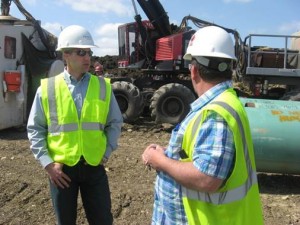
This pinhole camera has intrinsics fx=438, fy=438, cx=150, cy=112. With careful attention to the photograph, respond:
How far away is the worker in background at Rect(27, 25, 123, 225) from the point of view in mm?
2984

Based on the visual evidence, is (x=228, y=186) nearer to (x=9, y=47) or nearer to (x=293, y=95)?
(x=9, y=47)

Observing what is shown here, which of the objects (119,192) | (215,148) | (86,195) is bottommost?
(119,192)

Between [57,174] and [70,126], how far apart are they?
335mm

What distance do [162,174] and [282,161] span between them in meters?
3.77

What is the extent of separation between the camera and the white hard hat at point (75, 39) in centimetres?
309

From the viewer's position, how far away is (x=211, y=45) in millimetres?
2049

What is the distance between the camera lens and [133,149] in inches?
318

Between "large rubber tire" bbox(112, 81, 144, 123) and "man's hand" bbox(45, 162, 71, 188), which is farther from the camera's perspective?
"large rubber tire" bbox(112, 81, 144, 123)

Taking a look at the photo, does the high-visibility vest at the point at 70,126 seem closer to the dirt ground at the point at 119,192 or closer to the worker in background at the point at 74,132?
the worker in background at the point at 74,132

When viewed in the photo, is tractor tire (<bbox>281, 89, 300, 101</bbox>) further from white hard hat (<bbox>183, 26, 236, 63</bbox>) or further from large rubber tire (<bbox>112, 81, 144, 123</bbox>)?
white hard hat (<bbox>183, 26, 236, 63</bbox>)

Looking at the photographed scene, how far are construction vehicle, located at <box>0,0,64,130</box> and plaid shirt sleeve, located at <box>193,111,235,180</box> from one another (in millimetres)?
7865

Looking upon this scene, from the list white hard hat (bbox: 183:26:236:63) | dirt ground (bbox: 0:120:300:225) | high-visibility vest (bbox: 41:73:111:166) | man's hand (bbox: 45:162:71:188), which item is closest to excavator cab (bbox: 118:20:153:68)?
dirt ground (bbox: 0:120:300:225)

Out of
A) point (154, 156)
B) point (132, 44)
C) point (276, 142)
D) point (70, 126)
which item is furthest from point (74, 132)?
point (132, 44)

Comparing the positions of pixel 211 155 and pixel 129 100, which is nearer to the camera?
pixel 211 155
